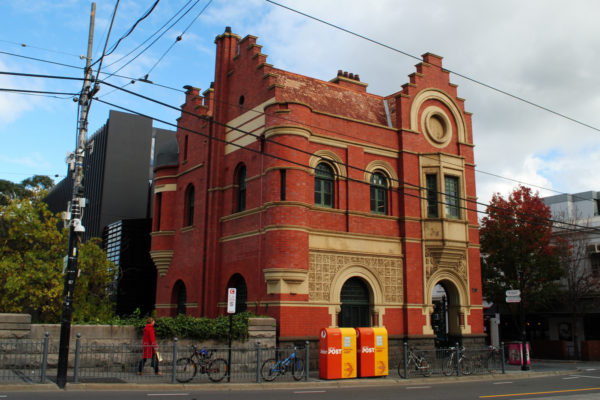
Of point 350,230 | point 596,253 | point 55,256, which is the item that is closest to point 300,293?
point 350,230

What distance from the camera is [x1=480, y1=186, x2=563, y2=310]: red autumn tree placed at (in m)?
33.4

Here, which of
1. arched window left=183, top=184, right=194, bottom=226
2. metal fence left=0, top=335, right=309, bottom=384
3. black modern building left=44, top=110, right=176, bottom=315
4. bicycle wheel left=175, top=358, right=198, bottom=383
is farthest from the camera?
black modern building left=44, top=110, right=176, bottom=315

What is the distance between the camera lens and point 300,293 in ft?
68.2

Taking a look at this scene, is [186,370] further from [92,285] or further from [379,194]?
[92,285]

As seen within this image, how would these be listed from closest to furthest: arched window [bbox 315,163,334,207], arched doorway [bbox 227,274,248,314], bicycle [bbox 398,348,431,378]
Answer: bicycle [bbox 398,348,431,378] → arched window [bbox 315,163,334,207] → arched doorway [bbox 227,274,248,314]

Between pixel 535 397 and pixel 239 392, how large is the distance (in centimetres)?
780

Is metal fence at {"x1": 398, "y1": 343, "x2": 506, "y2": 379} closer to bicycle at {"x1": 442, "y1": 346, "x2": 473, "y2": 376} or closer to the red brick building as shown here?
bicycle at {"x1": 442, "y1": 346, "x2": 473, "y2": 376}

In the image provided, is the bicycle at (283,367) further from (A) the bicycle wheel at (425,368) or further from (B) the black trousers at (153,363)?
(A) the bicycle wheel at (425,368)

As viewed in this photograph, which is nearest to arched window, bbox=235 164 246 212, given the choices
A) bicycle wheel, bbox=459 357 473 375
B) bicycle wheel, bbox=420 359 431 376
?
bicycle wheel, bbox=420 359 431 376

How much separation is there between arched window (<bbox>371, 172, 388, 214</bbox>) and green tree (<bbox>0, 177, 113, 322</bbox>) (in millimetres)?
14758

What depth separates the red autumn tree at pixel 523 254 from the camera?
33.4 m

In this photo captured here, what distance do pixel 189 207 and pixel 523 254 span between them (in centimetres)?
2051

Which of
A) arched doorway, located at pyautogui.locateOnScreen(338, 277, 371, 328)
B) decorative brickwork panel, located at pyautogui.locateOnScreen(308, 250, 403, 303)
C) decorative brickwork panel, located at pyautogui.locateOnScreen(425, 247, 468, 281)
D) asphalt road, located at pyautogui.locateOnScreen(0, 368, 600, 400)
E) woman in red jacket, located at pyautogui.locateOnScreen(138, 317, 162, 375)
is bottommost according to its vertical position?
asphalt road, located at pyautogui.locateOnScreen(0, 368, 600, 400)

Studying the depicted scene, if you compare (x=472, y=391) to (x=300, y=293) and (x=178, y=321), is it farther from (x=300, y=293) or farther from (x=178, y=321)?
(x=178, y=321)
